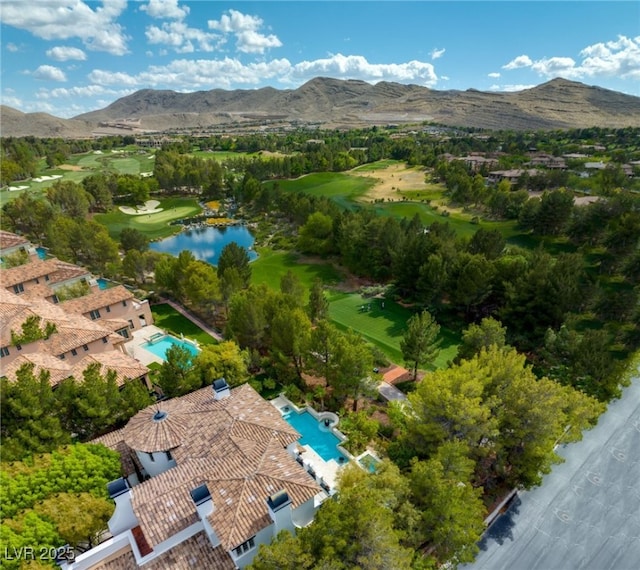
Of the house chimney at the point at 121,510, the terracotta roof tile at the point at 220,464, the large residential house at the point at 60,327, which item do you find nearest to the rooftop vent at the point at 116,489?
the house chimney at the point at 121,510

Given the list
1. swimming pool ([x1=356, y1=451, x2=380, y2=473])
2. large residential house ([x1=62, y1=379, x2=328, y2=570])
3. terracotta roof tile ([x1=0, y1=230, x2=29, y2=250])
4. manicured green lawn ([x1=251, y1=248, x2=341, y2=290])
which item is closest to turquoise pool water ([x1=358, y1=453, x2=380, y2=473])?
swimming pool ([x1=356, y1=451, x2=380, y2=473])

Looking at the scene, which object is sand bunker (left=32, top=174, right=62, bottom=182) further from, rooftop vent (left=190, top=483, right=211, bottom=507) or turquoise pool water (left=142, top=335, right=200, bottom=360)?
rooftop vent (left=190, top=483, right=211, bottom=507)

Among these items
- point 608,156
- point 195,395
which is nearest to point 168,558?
point 195,395

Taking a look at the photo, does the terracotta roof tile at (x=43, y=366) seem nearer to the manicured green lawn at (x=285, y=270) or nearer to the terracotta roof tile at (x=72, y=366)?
the terracotta roof tile at (x=72, y=366)

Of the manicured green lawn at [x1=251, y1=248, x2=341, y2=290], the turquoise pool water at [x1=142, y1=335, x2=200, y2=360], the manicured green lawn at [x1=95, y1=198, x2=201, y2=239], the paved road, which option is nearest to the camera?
the paved road

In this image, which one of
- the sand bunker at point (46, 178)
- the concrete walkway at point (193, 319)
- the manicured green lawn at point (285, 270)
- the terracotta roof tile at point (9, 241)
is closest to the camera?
the concrete walkway at point (193, 319)

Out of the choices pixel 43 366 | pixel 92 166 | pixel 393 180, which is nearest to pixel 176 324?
pixel 43 366
